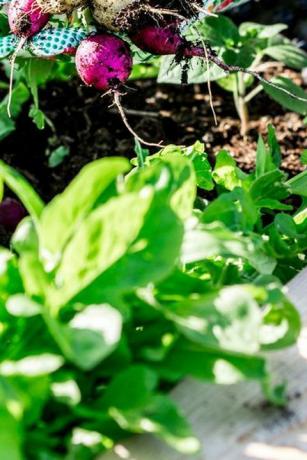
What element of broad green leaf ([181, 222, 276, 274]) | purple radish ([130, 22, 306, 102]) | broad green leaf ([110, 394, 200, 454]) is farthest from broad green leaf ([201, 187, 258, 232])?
purple radish ([130, 22, 306, 102])

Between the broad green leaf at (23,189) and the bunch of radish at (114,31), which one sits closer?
the broad green leaf at (23,189)

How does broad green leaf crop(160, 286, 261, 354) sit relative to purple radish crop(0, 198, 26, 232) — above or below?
above

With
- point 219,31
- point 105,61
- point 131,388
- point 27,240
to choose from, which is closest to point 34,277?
point 27,240

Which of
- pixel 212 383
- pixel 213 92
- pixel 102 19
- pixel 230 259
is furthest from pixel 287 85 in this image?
pixel 212 383

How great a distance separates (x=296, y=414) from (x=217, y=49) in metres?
1.01

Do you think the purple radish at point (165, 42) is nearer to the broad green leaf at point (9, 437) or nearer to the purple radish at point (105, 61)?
the purple radish at point (105, 61)

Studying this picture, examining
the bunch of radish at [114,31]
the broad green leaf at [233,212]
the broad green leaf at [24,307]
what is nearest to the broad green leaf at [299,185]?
the broad green leaf at [233,212]

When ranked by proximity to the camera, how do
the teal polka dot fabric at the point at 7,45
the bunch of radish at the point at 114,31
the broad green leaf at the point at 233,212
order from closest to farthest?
the broad green leaf at the point at 233,212
the bunch of radish at the point at 114,31
the teal polka dot fabric at the point at 7,45

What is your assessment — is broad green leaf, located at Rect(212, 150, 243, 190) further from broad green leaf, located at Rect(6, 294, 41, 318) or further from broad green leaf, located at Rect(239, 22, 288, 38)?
broad green leaf, located at Rect(239, 22, 288, 38)

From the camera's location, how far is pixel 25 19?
1395 mm

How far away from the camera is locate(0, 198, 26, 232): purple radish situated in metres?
1.59

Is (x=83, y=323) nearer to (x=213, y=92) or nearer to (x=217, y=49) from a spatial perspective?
(x=217, y=49)

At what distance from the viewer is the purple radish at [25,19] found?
1.38 meters

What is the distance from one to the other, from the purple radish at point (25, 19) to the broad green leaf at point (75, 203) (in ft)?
1.86
